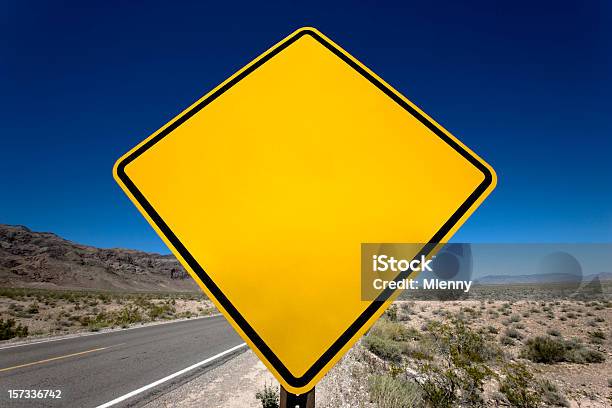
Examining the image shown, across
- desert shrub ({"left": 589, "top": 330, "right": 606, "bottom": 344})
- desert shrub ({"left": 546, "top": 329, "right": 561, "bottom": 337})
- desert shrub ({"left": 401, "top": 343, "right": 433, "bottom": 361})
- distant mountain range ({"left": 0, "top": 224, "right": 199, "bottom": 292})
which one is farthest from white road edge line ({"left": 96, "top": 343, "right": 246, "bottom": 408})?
distant mountain range ({"left": 0, "top": 224, "right": 199, "bottom": 292})

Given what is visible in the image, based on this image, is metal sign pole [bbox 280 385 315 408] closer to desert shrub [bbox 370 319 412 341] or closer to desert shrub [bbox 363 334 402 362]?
desert shrub [bbox 363 334 402 362]

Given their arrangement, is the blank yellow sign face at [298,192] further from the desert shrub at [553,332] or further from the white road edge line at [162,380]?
the desert shrub at [553,332]

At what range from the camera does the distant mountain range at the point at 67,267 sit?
69.8 meters

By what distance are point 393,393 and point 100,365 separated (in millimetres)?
7139

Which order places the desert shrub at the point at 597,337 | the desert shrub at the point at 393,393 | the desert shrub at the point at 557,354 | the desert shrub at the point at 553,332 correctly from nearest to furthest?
the desert shrub at the point at 393,393 → the desert shrub at the point at 557,354 → the desert shrub at the point at 597,337 → the desert shrub at the point at 553,332

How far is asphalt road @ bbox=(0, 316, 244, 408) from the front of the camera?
5848 mm

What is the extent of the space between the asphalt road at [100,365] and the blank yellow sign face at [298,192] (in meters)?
6.08

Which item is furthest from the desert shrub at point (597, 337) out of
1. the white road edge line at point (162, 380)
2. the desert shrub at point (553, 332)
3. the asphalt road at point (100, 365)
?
the white road edge line at point (162, 380)

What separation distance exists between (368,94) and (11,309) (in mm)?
33225

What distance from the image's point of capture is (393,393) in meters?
5.48

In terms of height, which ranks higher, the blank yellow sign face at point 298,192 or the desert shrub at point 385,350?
the blank yellow sign face at point 298,192

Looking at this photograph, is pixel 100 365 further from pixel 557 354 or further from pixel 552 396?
pixel 557 354

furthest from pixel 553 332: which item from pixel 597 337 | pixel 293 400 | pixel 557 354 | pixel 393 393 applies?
pixel 293 400

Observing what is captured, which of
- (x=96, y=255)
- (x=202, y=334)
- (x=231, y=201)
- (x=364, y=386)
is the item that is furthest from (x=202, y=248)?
(x=96, y=255)
